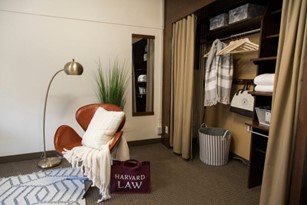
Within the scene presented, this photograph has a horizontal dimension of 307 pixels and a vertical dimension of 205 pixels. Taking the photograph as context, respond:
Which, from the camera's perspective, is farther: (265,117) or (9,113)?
(9,113)

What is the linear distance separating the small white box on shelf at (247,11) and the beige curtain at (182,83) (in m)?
0.52

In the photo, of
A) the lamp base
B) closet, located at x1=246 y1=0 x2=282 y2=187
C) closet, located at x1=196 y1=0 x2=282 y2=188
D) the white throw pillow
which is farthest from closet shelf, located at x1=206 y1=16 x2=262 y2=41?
the lamp base

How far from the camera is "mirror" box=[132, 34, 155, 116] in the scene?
10.9 ft

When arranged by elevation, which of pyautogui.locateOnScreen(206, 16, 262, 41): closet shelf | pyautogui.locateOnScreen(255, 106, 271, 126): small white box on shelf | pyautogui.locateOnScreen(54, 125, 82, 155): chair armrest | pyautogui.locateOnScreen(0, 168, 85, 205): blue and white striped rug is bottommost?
pyautogui.locateOnScreen(0, 168, 85, 205): blue and white striped rug

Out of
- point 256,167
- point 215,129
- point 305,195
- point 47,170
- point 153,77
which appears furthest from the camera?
point 153,77

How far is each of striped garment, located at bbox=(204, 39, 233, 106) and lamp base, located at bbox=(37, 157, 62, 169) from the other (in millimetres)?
2221

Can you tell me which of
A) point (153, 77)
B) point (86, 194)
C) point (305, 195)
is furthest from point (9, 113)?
point (305, 195)

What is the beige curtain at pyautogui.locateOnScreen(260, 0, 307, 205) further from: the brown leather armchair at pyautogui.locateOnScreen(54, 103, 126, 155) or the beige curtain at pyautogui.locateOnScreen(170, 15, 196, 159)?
the brown leather armchair at pyautogui.locateOnScreen(54, 103, 126, 155)

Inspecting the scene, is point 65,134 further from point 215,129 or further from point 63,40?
point 215,129

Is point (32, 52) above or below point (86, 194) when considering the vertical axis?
above

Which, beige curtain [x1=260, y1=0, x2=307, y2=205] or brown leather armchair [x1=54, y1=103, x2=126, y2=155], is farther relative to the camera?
brown leather armchair [x1=54, y1=103, x2=126, y2=155]

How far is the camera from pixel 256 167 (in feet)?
7.09

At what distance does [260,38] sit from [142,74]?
1927 mm

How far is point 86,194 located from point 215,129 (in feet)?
6.37
